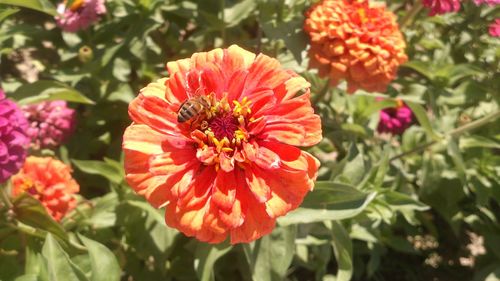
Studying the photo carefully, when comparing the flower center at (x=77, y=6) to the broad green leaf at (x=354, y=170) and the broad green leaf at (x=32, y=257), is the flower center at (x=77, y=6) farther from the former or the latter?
the broad green leaf at (x=354, y=170)

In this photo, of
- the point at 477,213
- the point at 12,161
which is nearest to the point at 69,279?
the point at 12,161

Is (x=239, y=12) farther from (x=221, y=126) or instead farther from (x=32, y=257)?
(x=32, y=257)

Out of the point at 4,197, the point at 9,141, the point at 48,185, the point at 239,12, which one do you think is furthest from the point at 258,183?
the point at 239,12

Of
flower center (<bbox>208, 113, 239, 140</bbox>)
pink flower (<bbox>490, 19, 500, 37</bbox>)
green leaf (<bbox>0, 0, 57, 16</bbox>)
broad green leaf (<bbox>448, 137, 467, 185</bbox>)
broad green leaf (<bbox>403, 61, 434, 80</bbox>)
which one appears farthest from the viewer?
broad green leaf (<bbox>403, 61, 434, 80</bbox>)

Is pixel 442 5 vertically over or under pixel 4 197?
over

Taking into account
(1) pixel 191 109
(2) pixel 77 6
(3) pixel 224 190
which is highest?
(1) pixel 191 109

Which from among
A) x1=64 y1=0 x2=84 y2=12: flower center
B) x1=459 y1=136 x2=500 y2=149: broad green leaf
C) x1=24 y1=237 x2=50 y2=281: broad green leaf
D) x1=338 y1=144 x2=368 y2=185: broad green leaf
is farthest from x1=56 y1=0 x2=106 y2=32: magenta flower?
x1=459 y1=136 x2=500 y2=149: broad green leaf

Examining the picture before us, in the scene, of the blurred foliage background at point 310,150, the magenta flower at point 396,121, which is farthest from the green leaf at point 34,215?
the magenta flower at point 396,121

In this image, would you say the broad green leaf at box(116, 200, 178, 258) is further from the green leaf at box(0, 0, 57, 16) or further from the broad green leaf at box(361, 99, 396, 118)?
the broad green leaf at box(361, 99, 396, 118)
